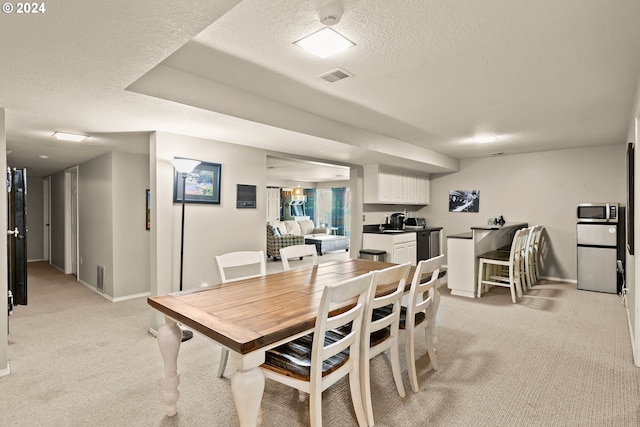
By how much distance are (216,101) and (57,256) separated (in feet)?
21.0

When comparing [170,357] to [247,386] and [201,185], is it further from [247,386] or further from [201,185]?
[201,185]

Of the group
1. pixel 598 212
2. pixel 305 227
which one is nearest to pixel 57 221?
pixel 305 227

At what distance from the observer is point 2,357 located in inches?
102

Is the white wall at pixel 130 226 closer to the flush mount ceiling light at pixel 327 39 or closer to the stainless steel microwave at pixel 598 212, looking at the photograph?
the flush mount ceiling light at pixel 327 39

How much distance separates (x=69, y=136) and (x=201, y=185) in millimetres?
1424

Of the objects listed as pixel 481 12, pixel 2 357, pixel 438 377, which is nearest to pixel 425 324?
pixel 438 377

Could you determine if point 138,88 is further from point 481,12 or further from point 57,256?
point 57,256

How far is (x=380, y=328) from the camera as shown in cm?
199

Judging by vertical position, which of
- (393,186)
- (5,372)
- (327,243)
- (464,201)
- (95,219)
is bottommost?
(5,372)

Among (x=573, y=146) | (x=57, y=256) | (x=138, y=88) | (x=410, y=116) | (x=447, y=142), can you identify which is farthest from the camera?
(x=57, y=256)

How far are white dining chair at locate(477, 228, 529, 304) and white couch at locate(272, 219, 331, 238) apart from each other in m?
5.36

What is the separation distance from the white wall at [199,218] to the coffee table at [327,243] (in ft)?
14.3

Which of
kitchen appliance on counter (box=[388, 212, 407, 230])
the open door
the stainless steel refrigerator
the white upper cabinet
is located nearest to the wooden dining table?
the open door

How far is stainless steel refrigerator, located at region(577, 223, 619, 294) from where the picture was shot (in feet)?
15.8
